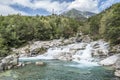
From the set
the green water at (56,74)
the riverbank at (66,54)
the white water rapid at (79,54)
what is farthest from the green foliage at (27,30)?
the green water at (56,74)

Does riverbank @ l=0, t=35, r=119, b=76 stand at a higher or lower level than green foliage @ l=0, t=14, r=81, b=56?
lower

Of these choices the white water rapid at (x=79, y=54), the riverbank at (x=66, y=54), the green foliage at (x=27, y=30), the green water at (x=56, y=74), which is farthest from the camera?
the green foliage at (x=27, y=30)

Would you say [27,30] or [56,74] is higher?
[27,30]

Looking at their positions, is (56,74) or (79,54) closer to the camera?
(56,74)

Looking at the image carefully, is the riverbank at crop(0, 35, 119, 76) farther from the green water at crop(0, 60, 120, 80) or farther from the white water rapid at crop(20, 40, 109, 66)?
the green water at crop(0, 60, 120, 80)

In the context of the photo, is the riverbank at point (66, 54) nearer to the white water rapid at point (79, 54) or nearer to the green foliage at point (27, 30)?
the white water rapid at point (79, 54)

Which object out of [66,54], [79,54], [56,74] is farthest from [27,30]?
[56,74]

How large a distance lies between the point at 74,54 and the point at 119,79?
2799cm

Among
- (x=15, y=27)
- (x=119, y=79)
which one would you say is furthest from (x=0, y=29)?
(x=119, y=79)

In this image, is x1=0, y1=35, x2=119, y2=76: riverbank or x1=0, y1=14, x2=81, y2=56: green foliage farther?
x1=0, y1=14, x2=81, y2=56: green foliage

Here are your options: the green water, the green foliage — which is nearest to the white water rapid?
the green water

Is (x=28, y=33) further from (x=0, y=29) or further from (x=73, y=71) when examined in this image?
(x=73, y=71)

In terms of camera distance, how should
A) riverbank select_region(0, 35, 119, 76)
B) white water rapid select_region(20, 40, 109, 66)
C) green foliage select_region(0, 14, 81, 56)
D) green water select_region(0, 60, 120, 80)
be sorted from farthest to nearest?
1. green foliage select_region(0, 14, 81, 56)
2. white water rapid select_region(20, 40, 109, 66)
3. riverbank select_region(0, 35, 119, 76)
4. green water select_region(0, 60, 120, 80)

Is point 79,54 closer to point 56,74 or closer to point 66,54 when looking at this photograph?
point 66,54
